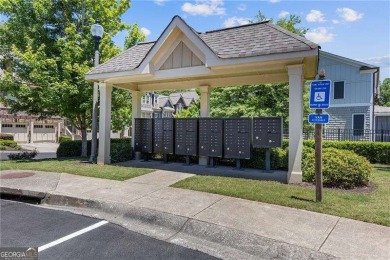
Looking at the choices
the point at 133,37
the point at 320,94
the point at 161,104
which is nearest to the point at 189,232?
the point at 320,94

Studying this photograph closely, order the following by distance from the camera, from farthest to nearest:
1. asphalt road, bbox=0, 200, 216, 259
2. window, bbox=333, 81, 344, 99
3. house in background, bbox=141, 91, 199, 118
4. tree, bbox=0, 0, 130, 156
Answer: house in background, bbox=141, 91, 199, 118
window, bbox=333, 81, 344, 99
tree, bbox=0, 0, 130, 156
asphalt road, bbox=0, 200, 216, 259

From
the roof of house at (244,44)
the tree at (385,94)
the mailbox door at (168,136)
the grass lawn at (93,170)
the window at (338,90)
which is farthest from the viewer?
the tree at (385,94)

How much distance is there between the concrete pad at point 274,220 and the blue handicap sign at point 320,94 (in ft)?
6.77

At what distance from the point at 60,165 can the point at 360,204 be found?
8951 millimetres

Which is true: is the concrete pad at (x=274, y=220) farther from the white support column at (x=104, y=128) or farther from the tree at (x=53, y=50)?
the tree at (x=53, y=50)

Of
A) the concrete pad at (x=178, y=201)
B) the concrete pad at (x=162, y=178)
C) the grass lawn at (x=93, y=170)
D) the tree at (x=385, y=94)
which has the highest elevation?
the tree at (x=385, y=94)

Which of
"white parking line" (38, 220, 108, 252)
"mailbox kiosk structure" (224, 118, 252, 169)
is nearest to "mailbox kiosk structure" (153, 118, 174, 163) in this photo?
"mailbox kiosk structure" (224, 118, 252, 169)

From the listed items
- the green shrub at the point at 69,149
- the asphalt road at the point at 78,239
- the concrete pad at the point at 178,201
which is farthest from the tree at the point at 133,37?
the asphalt road at the point at 78,239

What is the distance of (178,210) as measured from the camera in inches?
192

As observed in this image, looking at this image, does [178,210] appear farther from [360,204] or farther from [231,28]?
[231,28]

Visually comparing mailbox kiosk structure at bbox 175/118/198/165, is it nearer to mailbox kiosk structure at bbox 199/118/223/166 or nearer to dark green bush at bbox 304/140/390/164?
mailbox kiosk structure at bbox 199/118/223/166

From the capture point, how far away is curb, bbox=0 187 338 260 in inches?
142

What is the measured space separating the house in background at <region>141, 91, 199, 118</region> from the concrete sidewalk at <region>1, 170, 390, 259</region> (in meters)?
31.9

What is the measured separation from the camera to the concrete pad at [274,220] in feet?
12.7
